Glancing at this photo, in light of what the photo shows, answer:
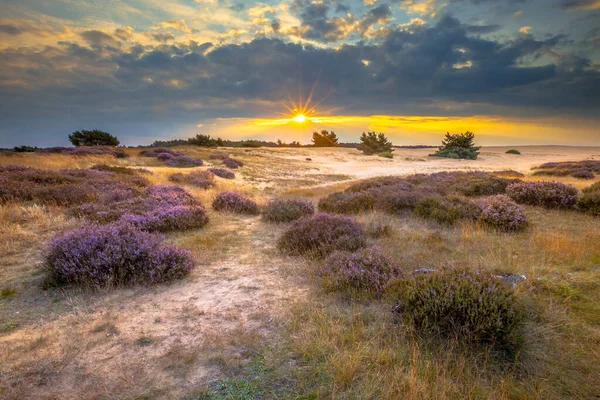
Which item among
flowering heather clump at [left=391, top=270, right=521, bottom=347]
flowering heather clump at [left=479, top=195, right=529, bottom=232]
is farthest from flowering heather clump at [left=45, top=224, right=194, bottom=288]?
flowering heather clump at [left=479, top=195, right=529, bottom=232]

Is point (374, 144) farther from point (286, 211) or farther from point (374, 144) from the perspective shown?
point (286, 211)

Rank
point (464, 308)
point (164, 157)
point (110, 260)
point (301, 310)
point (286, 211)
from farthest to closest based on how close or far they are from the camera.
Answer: point (164, 157) → point (286, 211) → point (110, 260) → point (301, 310) → point (464, 308)

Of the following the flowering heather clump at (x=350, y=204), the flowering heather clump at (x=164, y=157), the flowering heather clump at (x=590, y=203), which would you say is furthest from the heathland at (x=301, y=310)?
the flowering heather clump at (x=164, y=157)

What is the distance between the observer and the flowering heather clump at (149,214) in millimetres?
7834

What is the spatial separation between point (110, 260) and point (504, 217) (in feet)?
29.2

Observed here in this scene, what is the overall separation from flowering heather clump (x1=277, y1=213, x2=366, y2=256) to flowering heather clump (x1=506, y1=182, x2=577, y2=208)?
720 cm

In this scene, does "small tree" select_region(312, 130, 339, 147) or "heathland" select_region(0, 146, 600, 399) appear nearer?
"heathland" select_region(0, 146, 600, 399)

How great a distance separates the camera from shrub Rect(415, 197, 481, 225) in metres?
8.66

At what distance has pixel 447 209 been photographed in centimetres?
904

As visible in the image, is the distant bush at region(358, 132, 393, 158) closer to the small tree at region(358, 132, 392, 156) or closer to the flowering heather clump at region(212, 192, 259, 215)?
the small tree at region(358, 132, 392, 156)

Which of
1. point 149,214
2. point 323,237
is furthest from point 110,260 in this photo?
point 323,237

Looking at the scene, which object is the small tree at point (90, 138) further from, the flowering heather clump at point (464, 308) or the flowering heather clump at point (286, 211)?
the flowering heather clump at point (464, 308)

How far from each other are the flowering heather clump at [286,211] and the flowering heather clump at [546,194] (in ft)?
24.3

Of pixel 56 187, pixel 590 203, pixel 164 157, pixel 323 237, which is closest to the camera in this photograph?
pixel 323 237
